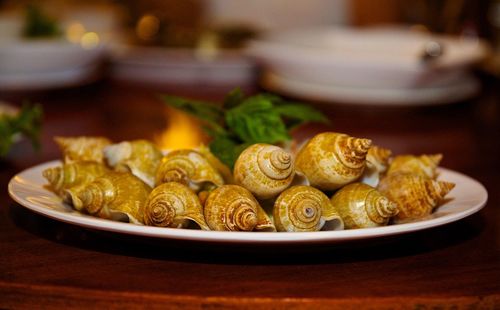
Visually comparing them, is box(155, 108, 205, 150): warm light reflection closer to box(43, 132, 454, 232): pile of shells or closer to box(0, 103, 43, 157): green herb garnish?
box(0, 103, 43, 157): green herb garnish

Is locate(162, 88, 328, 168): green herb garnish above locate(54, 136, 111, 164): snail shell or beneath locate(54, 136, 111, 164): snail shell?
above

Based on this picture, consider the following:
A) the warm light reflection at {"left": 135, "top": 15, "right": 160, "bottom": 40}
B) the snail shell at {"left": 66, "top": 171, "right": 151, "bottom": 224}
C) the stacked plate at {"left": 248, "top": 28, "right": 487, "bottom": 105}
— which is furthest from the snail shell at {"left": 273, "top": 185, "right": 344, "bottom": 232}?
the warm light reflection at {"left": 135, "top": 15, "right": 160, "bottom": 40}

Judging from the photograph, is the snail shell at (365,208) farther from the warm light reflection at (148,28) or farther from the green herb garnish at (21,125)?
the warm light reflection at (148,28)

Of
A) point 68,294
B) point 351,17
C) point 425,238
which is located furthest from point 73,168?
point 351,17

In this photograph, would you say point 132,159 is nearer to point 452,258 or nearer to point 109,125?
point 452,258

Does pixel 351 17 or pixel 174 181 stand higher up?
pixel 174 181

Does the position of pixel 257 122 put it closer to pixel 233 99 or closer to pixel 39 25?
pixel 233 99

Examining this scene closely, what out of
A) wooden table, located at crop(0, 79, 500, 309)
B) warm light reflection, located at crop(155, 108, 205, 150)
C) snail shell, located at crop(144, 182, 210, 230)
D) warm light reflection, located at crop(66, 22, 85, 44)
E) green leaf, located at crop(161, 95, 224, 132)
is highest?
green leaf, located at crop(161, 95, 224, 132)
